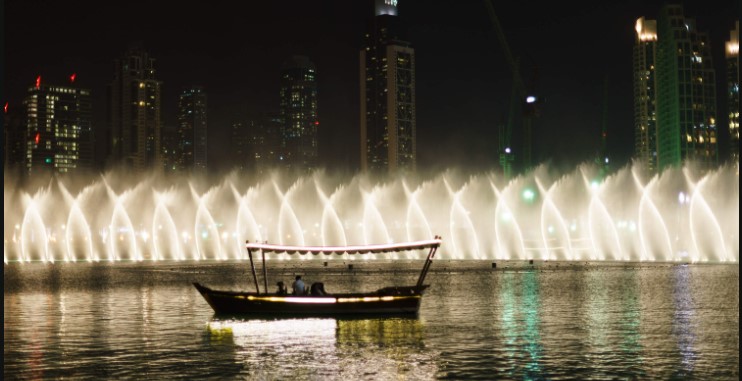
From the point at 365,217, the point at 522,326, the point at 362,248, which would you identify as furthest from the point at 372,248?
the point at 365,217

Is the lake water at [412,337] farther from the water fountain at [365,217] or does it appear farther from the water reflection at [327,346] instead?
the water fountain at [365,217]

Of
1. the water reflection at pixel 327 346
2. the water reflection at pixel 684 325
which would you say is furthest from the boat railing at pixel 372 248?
the water reflection at pixel 684 325

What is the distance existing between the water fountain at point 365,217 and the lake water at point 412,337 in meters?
57.9

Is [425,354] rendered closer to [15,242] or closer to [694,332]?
[694,332]

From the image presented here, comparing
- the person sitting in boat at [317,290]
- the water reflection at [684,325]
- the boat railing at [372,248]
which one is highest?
the boat railing at [372,248]

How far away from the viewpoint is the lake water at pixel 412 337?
26484 mm

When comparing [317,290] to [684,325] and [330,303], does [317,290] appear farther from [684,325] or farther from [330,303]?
[684,325]

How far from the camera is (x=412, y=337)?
109 feet

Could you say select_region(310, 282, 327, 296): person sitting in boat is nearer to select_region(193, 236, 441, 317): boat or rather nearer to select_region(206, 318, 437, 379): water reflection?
select_region(193, 236, 441, 317): boat

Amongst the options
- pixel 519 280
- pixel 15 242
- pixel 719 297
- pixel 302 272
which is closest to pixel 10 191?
pixel 15 242

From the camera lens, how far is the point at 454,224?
430ft

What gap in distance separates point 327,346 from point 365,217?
295 feet

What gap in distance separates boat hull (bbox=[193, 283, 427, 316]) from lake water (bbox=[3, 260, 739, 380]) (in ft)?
2.55

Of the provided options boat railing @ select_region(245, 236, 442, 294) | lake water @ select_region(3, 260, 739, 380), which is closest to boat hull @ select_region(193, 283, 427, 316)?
boat railing @ select_region(245, 236, 442, 294)
